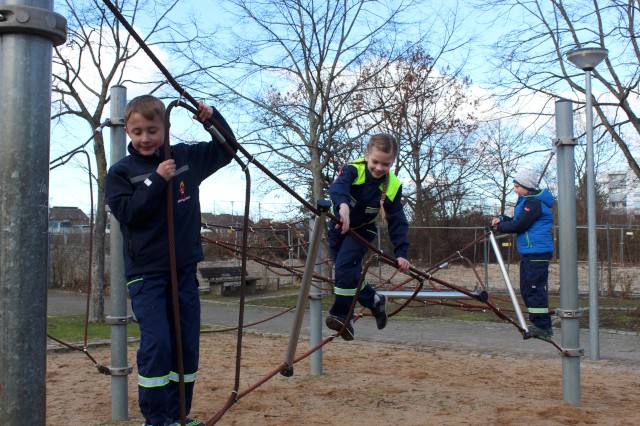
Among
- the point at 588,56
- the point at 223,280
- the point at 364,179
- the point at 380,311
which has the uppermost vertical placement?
the point at 588,56

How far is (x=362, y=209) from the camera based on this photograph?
3.81 meters

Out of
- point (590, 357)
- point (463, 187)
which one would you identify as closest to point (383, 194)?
point (590, 357)

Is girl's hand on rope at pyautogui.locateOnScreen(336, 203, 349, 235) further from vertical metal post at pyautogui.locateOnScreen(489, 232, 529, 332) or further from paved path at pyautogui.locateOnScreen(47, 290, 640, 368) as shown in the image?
paved path at pyautogui.locateOnScreen(47, 290, 640, 368)

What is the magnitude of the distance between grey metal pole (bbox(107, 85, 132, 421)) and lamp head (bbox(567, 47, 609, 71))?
4.97 metres

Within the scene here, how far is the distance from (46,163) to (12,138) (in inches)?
4.2

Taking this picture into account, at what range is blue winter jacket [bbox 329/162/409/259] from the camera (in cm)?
365

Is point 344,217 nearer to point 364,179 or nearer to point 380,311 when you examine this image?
point 364,179

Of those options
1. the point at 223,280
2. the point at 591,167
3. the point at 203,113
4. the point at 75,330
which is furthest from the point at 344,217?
the point at 223,280

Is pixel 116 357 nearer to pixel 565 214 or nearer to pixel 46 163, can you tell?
pixel 46 163

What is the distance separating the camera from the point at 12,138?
1559 millimetres

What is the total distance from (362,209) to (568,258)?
170cm

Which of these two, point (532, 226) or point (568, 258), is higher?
point (532, 226)

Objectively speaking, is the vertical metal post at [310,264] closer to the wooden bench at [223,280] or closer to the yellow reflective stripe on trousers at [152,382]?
the yellow reflective stripe on trousers at [152,382]

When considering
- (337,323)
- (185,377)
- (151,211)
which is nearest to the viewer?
(151,211)
